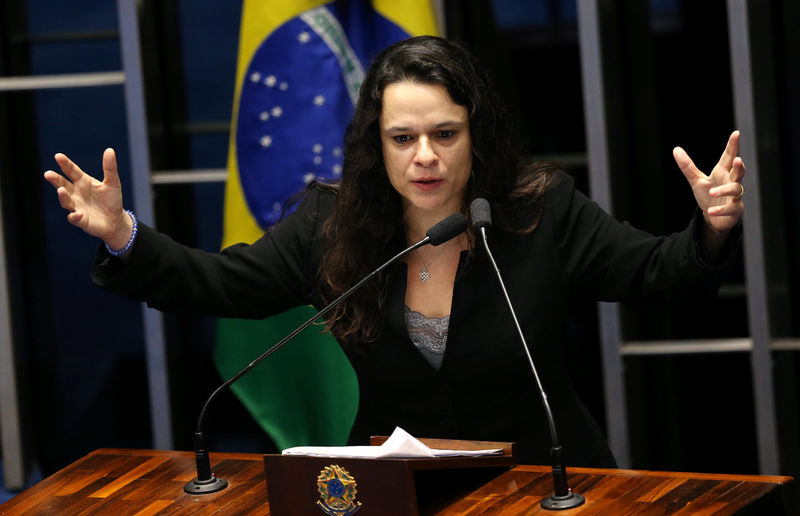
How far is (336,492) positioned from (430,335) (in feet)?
2.04

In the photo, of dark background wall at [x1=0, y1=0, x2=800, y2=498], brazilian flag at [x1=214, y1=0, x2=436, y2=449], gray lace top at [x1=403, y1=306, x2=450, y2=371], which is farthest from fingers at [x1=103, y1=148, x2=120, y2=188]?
dark background wall at [x1=0, y1=0, x2=800, y2=498]

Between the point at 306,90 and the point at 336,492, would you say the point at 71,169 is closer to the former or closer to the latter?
the point at 336,492

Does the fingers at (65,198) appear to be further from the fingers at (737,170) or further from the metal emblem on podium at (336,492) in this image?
the fingers at (737,170)

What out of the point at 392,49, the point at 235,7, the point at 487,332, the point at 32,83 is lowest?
the point at 487,332

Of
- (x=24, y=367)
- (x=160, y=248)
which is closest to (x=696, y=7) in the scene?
(x=160, y=248)

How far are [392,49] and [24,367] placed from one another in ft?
8.79

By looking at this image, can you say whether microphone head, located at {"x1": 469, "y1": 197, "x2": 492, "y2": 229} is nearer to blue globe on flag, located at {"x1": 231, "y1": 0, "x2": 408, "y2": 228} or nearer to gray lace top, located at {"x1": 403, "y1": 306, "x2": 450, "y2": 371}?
gray lace top, located at {"x1": 403, "y1": 306, "x2": 450, "y2": 371}

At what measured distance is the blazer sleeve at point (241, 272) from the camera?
7.59ft

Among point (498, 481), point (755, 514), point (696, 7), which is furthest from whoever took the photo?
point (696, 7)

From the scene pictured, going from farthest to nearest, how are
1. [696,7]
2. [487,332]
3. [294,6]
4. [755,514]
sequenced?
[696,7], [294,6], [487,332], [755,514]

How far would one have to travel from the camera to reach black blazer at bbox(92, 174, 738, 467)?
7.29 feet

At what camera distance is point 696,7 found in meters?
3.81

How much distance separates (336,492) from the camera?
67.0 inches

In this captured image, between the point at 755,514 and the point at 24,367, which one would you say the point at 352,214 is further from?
the point at 24,367
